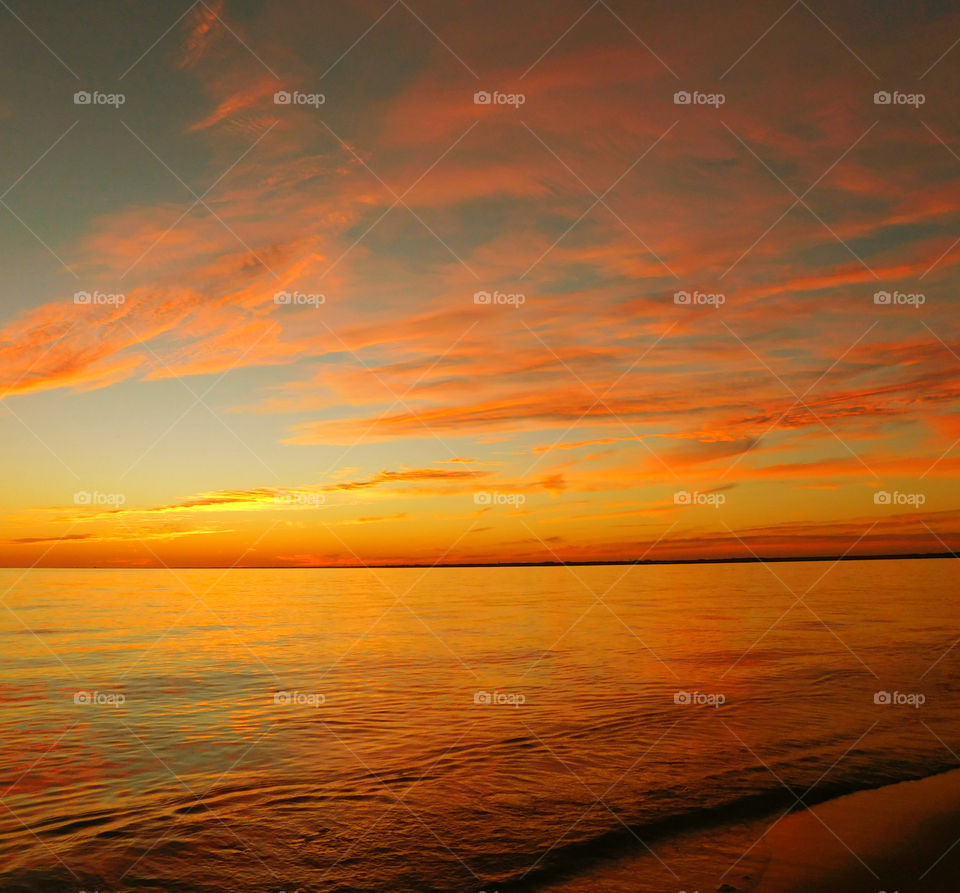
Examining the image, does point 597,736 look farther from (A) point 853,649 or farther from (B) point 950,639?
(B) point 950,639

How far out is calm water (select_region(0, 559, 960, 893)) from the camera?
8.27m

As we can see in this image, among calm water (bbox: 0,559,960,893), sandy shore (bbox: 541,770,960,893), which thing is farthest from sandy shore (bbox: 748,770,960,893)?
calm water (bbox: 0,559,960,893)

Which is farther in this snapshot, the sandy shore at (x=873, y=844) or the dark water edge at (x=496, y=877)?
the dark water edge at (x=496, y=877)

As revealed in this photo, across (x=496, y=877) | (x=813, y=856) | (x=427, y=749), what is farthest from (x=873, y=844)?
(x=427, y=749)

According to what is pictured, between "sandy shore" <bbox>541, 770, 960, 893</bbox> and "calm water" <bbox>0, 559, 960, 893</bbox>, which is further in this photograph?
"calm water" <bbox>0, 559, 960, 893</bbox>

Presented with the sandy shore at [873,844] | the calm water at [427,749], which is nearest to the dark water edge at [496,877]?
the calm water at [427,749]

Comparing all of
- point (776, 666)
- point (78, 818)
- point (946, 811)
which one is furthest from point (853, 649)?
point (78, 818)

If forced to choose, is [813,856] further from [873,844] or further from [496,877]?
[496,877]

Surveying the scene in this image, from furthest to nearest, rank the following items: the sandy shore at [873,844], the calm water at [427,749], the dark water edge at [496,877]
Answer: the calm water at [427,749], the dark water edge at [496,877], the sandy shore at [873,844]

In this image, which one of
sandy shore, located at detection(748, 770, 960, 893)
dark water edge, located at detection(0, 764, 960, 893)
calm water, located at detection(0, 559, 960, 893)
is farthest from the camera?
calm water, located at detection(0, 559, 960, 893)

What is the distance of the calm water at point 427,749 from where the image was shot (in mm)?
8273

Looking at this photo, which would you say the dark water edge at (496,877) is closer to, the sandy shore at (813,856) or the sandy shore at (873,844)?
the sandy shore at (813,856)

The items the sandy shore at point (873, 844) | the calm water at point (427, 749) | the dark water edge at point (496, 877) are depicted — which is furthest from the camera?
the calm water at point (427, 749)

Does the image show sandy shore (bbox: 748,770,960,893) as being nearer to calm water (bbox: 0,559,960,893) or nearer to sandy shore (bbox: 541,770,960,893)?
sandy shore (bbox: 541,770,960,893)
